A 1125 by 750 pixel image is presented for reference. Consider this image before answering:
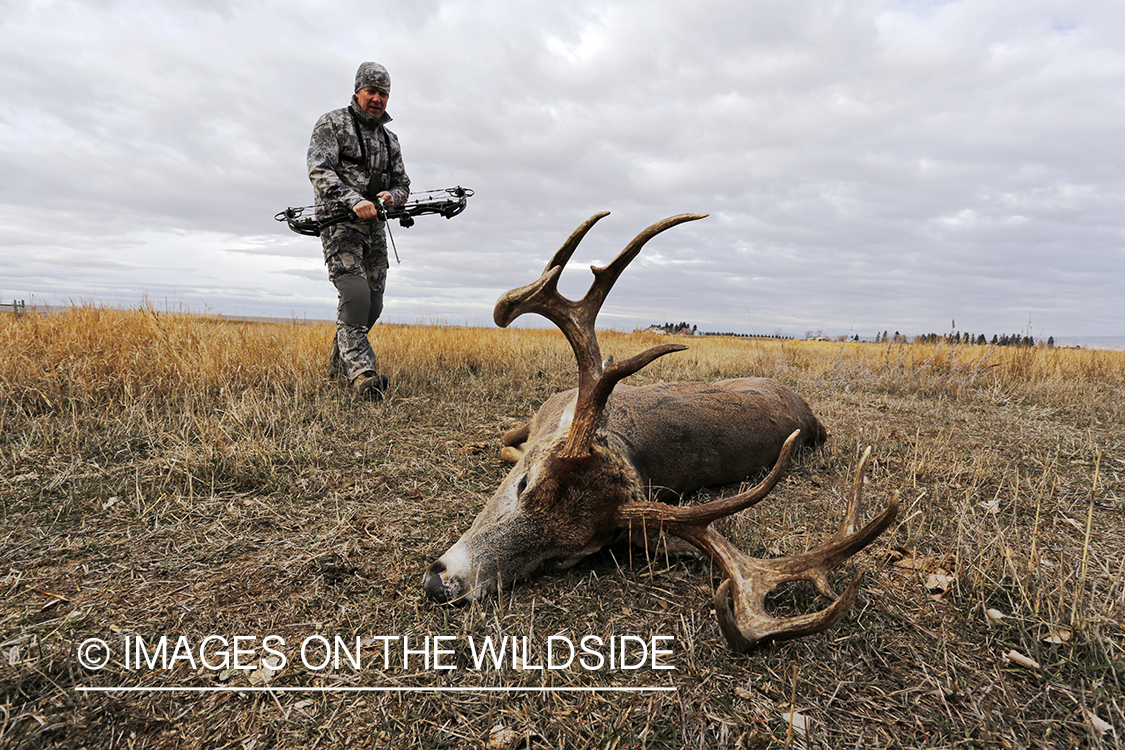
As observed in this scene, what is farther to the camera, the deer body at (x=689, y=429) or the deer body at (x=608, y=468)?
the deer body at (x=689, y=429)

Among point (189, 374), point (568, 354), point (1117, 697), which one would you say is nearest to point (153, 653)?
point (1117, 697)

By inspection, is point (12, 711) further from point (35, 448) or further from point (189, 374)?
point (189, 374)

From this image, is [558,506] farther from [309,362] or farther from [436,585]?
[309,362]

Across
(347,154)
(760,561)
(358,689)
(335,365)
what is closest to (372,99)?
(347,154)

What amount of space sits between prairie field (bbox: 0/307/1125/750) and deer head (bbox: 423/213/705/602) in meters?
0.13

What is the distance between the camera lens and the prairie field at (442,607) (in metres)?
1.66

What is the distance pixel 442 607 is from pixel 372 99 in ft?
17.6

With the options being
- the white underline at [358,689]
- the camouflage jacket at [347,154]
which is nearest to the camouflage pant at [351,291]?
the camouflage jacket at [347,154]

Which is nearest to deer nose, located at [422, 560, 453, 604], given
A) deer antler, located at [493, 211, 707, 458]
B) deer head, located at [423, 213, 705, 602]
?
deer head, located at [423, 213, 705, 602]

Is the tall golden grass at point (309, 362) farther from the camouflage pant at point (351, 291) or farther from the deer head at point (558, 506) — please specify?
the deer head at point (558, 506)

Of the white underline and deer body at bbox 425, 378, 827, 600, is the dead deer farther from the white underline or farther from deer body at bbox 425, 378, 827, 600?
the white underline

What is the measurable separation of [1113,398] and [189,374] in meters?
12.0

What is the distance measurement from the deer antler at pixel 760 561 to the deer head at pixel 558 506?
0.51 feet

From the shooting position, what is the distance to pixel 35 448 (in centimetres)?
371
